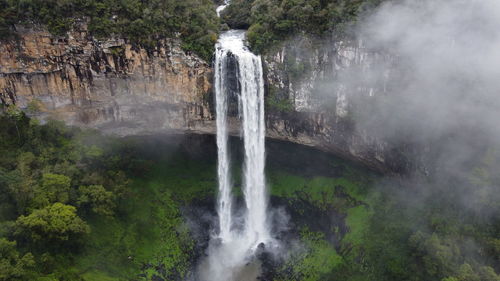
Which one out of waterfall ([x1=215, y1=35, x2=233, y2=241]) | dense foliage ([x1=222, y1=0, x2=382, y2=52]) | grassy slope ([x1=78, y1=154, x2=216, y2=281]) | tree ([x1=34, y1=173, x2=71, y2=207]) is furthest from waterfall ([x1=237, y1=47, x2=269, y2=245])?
tree ([x1=34, y1=173, x2=71, y2=207])

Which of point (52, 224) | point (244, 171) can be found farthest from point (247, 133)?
point (52, 224)

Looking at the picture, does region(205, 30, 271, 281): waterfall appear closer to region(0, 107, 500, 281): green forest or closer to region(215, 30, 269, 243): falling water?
region(215, 30, 269, 243): falling water

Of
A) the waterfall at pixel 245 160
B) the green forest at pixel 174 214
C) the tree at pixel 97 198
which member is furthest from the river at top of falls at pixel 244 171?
→ the tree at pixel 97 198

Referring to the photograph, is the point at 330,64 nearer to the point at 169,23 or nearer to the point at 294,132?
the point at 294,132

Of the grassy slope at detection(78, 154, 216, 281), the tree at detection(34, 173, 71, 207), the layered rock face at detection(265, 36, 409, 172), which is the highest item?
the layered rock face at detection(265, 36, 409, 172)

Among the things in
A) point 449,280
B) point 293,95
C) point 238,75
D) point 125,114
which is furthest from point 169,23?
point 449,280

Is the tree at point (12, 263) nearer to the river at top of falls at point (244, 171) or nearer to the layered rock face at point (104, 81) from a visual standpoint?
the river at top of falls at point (244, 171)
